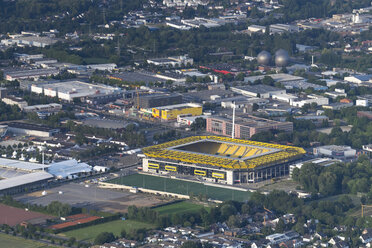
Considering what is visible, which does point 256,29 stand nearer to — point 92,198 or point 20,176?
point 20,176

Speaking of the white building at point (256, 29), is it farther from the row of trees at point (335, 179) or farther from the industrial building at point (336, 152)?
the row of trees at point (335, 179)

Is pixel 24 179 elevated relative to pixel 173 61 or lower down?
elevated

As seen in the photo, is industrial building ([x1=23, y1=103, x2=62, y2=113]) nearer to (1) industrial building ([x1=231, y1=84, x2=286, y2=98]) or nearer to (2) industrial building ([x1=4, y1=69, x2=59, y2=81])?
(2) industrial building ([x1=4, y1=69, x2=59, y2=81])

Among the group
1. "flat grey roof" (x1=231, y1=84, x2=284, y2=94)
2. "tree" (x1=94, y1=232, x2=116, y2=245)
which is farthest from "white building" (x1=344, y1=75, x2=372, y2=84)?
"tree" (x1=94, y1=232, x2=116, y2=245)

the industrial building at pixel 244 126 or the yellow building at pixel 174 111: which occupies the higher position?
the industrial building at pixel 244 126

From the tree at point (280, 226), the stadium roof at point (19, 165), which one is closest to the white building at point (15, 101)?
the stadium roof at point (19, 165)

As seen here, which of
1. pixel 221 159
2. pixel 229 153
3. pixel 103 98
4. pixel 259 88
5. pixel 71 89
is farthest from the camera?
pixel 259 88

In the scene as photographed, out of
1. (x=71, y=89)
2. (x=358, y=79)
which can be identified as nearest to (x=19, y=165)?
(x=71, y=89)

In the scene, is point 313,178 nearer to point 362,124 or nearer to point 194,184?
point 194,184
